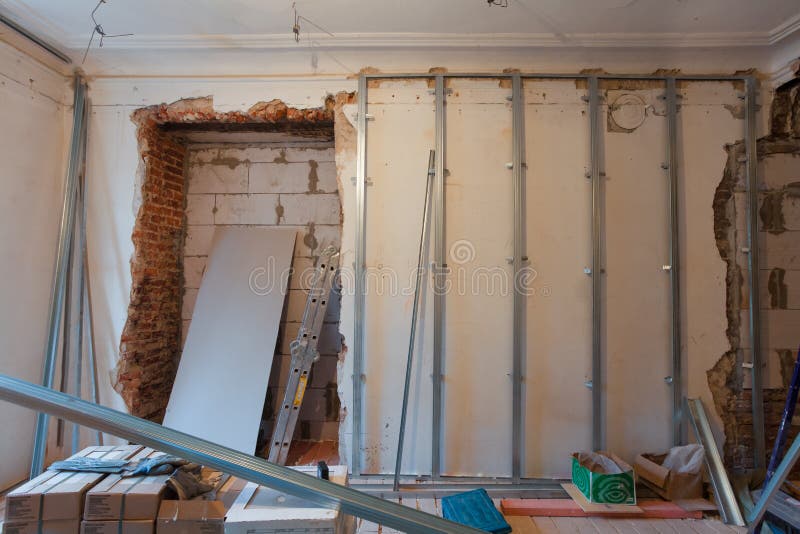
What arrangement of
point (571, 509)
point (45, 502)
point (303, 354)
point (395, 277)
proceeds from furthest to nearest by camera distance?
1. point (303, 354)
2. point (395, 277)
3. point (571, 509)
4. point (45, 502)

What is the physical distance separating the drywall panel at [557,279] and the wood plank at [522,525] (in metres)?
0.33

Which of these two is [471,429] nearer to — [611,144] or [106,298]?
[611,144]

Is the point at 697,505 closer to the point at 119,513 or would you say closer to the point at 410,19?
the point at 119,513

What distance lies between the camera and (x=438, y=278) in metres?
2.48

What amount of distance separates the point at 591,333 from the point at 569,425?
59 centimetres

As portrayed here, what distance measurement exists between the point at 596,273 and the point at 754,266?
3.23 feet

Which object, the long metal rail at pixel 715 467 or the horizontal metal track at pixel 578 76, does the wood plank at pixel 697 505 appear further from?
the horizontal metal track at pixel 578 76

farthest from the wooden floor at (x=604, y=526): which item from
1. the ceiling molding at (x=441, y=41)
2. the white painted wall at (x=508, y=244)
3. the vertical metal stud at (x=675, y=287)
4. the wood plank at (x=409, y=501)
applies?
the ceiling molding at (x=441, y=41)

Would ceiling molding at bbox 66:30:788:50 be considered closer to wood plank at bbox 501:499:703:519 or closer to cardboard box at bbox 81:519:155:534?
cardboard box at bbox 81:519:155:534

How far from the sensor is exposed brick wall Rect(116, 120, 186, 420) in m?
2.65

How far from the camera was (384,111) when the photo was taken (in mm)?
2543

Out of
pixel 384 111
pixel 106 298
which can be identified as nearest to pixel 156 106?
pixel 106 298

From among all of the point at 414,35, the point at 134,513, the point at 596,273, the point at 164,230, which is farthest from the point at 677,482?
the point at 164,230

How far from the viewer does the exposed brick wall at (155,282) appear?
8.69 feet
